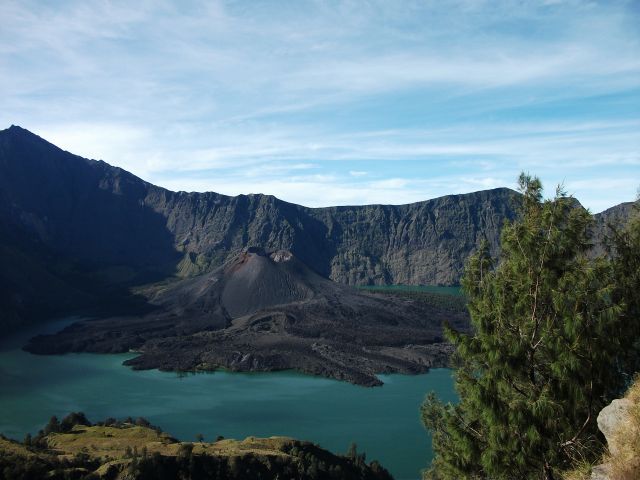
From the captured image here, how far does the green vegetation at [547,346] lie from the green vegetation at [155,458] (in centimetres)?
2469

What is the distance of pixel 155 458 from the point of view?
33.0 meters

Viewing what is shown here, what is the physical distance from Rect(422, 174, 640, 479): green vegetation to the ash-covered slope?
60.7 metres

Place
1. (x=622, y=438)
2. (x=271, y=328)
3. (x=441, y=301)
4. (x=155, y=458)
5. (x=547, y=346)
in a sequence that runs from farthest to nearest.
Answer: (x=441, y=301)
(x=271, y=328)
(x=155, y=458)
(x=547, y=346)
(x=622, y=438)

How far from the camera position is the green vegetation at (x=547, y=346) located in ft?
35.0

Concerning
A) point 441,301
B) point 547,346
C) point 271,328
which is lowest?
point 271,328

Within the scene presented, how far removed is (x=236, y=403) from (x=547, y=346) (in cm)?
5605

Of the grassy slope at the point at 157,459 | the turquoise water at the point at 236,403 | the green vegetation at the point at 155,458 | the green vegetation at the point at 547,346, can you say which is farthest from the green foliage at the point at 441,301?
the green vegetation at the point at 547,346

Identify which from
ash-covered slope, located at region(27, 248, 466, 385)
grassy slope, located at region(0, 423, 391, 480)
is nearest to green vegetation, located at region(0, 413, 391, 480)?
grassy slope, located at region(0, 423, 391, 480)

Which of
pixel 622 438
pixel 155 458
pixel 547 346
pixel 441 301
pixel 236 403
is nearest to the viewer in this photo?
pixel 622 438

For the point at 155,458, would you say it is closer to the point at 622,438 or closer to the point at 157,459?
the point at 157,459

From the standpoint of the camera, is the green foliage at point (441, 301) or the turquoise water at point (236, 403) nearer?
the turquoise water at point (236, 403)

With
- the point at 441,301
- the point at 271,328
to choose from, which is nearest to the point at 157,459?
the point at 271,328

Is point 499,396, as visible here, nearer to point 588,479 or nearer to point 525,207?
point 588,479

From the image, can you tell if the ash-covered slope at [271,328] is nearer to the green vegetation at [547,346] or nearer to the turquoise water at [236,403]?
the turquoise water at [236,403]
